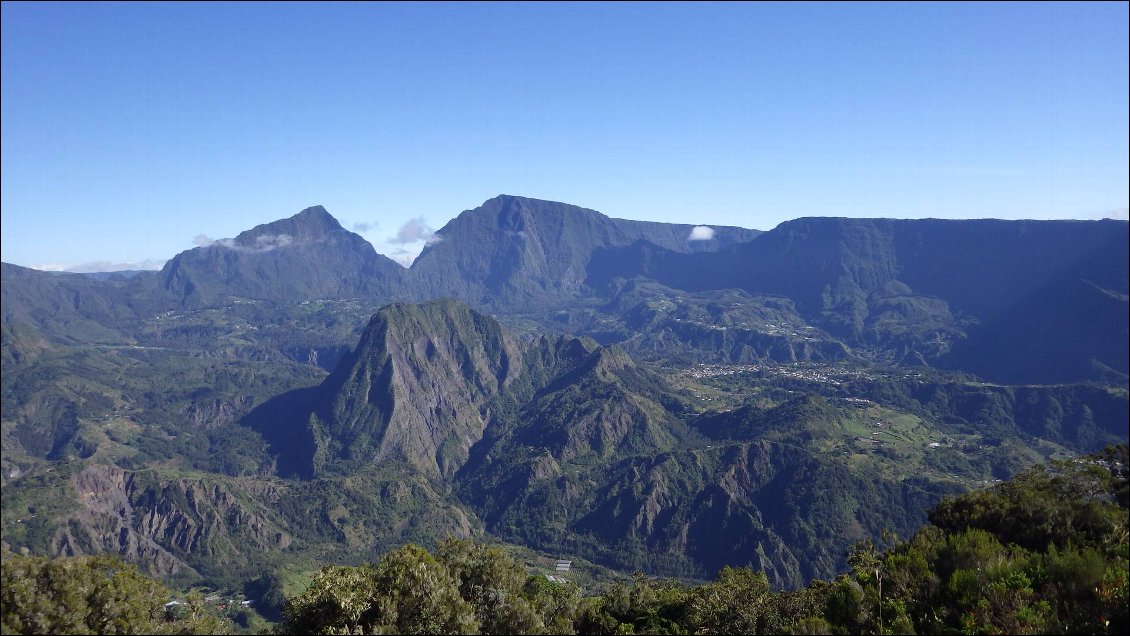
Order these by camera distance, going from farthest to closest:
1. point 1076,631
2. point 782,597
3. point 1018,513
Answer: point 1018,513 → point 782,597 → point 1076,631

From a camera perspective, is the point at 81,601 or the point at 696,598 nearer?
the point at 81,601

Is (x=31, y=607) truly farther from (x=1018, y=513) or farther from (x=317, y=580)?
(x=1018, y=513)

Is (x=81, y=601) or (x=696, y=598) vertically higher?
(x=81, y=601)

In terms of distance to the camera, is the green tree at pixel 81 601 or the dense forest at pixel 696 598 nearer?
the dense forest at pixel 696 598

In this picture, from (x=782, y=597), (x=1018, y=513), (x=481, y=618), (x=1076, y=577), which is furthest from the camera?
(x=1018, y=513)

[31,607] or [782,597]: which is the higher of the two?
[31,607]

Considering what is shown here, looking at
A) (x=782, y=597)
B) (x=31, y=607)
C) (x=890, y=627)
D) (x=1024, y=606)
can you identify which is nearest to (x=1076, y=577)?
(x=1024, y=606)

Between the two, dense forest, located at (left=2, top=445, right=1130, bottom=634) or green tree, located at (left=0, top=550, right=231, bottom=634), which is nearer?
dense forest, located at (left=2, top=445, right=1130, bottom=634)

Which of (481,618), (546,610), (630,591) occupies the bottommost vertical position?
(630,591)
